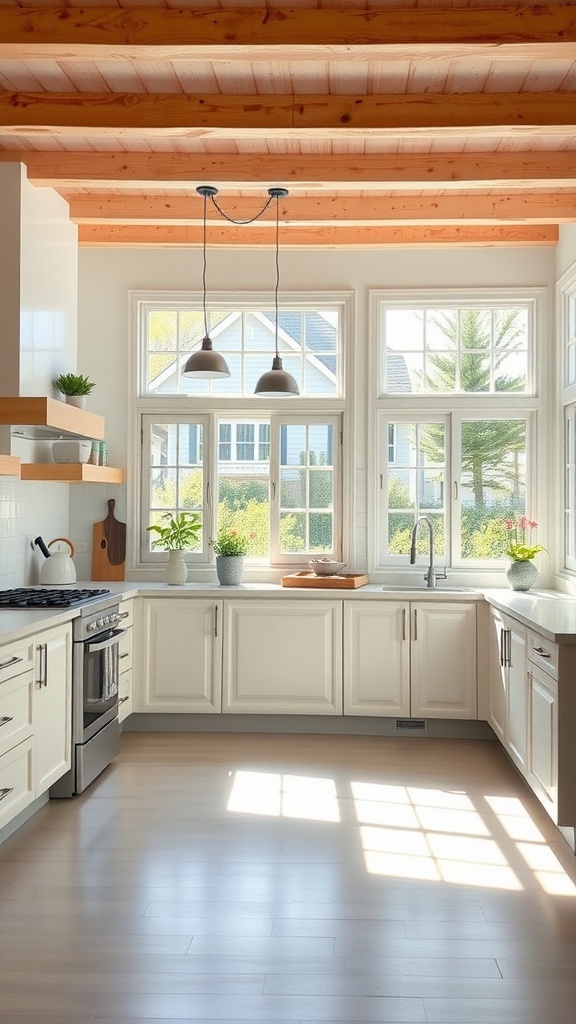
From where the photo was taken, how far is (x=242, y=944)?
277 cm

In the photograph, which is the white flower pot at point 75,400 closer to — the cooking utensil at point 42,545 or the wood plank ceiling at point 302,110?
the cooking utensil at point 42,545

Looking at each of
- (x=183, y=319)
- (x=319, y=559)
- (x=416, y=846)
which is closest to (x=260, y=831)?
(x=416, y=846)

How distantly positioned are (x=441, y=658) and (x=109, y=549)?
226 centimetres

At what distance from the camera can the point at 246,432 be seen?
20.0 feet

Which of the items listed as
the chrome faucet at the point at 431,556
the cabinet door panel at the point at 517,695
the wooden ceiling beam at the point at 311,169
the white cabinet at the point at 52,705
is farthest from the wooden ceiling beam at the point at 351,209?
the white cabinet at the point at 52,705

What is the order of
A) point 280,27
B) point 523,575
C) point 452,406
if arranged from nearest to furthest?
point 280,27
point 523,575
point 452,406

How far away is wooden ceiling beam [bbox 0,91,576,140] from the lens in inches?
153

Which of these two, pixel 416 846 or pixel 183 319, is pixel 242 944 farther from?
pixel 183 319

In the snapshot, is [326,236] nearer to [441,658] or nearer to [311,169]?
[311,169]

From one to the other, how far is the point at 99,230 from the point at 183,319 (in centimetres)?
78

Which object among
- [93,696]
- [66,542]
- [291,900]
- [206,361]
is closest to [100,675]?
[93,696]

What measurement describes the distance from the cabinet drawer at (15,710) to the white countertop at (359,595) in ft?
0.98

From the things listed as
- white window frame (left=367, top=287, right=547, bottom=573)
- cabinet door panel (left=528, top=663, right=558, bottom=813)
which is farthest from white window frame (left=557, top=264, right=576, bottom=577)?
cabinet door panel (left=528, top=663, right=558, bottom=813)

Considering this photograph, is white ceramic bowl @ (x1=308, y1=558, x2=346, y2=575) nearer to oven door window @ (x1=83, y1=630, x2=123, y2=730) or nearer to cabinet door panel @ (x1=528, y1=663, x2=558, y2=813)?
oven door window @ (x1=83, y1=630, x2=123, y2=730)
